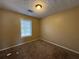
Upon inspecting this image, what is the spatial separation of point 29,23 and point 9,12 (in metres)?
1.93

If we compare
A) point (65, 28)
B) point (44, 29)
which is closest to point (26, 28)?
point (44, 29)

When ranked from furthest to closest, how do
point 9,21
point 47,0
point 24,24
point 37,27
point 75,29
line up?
point 37,27
point 24,24
point 9,21
point 75,29
point 47,0

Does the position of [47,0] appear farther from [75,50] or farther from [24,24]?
[24,24]

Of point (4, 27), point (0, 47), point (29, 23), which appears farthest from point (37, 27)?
point (0, 47)

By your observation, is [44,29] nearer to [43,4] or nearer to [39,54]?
[43,4]

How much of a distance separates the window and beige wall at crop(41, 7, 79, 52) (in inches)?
53.8

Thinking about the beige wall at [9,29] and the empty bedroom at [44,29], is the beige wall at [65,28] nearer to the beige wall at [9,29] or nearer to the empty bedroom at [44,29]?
the empty bedroom at [44,29]

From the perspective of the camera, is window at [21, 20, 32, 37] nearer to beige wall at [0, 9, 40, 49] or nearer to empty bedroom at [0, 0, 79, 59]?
empty bedroom at [0, 0, 79, 59]

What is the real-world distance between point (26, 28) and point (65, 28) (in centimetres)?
285

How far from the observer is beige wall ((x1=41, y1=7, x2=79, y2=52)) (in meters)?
3.17

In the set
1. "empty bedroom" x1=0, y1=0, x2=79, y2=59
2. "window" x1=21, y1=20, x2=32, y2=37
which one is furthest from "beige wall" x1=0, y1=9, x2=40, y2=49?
"window" x1=21, y1=20, x2=32, y2=37

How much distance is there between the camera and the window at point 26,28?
491cm

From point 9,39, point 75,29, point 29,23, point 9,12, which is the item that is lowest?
point 9,39

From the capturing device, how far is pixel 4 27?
3.62 meters
